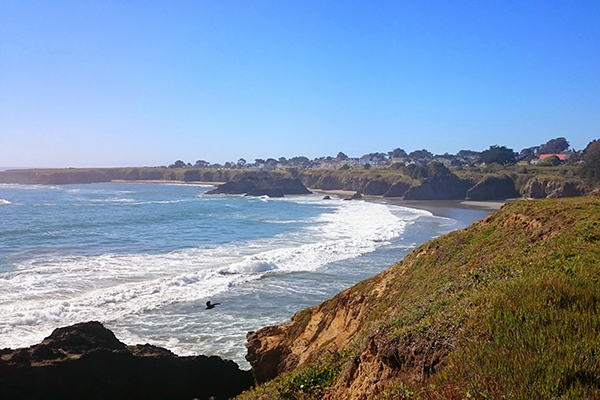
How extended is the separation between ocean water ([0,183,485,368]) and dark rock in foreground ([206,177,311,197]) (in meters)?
48.0

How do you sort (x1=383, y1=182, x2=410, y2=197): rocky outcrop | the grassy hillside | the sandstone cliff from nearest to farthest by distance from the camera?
the grassy hillside → the sandstone cliff → (x1=383, y1=182, x2=410, y2=197): rocky outcrop

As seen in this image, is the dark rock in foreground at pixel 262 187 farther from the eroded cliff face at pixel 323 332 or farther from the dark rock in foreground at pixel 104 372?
the dark rock in foreground at pixel 104 372

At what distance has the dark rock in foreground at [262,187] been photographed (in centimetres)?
9706

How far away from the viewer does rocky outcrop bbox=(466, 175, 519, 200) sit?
81812mm

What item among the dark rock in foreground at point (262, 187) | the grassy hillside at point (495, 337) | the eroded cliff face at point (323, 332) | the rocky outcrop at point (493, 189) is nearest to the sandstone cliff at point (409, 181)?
the rocky outcrop at point (493, 189)

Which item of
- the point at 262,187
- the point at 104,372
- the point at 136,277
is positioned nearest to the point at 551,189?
the point at 262,187

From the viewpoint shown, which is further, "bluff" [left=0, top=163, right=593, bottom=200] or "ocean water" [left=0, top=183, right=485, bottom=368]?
"bluff" [left=0, top=163, right=593, bottom=200]

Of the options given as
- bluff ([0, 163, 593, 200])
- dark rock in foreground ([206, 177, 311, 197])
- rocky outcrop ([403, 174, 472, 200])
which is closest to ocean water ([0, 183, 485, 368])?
bluff ([0, 163, 593, 200])

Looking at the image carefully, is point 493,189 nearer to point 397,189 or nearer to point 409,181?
point 409,181

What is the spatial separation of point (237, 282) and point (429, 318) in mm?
17750

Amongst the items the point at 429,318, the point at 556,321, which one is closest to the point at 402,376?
the point at 429,318

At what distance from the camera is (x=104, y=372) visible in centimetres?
1113

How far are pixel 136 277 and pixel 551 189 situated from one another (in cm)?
6579

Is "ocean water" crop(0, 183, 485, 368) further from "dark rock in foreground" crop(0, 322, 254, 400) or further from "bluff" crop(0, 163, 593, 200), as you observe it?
"bluff" crop(0, 163, 593, 200)
